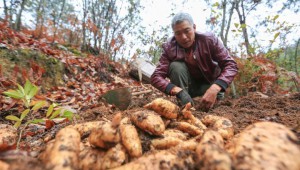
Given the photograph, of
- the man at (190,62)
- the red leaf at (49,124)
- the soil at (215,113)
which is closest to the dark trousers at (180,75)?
the man at (190,62)

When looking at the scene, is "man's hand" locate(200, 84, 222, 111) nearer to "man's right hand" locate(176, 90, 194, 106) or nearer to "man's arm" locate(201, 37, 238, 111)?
"man's arm" locate(201, 37, 238, 111)

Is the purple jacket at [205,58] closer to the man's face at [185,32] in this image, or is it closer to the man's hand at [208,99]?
the man's face at [185,32]

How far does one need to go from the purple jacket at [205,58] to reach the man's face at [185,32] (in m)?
0.17

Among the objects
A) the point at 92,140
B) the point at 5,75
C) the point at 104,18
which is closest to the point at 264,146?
the point at 92,140

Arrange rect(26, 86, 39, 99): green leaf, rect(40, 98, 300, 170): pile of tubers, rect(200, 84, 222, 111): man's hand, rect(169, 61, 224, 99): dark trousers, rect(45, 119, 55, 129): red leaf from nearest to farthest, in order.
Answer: rect(40, 98, 300, 170): pile of tubers, rect(26, 86, 39, 99): green leaf, rect(45, 119, 55, 129): red leaf, rect(200, 84, 222, 111): man's hand, rect(169, 61, 224, 99): dark trousers

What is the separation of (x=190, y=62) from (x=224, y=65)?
18.0 inches

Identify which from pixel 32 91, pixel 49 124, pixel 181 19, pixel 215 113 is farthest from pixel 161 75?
pixel 32 91

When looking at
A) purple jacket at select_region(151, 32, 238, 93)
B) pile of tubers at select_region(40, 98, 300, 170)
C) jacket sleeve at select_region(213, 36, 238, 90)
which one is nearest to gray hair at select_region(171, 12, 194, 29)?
purple jacket at select_region(151, 32, 238, 93)

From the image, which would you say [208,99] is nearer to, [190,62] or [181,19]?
[190,62]

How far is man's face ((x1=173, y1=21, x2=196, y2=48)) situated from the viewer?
2.68m

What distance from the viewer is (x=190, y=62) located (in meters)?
2.99

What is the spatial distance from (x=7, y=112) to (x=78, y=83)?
1774 millimetres

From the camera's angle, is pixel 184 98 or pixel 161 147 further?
pixel 184 98

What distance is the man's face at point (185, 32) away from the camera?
2678mm
